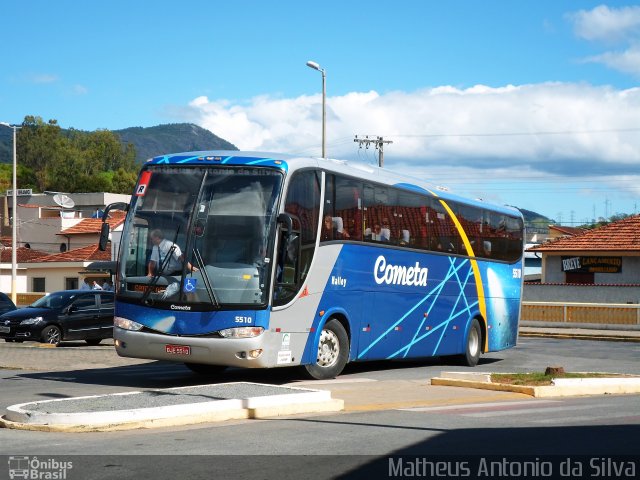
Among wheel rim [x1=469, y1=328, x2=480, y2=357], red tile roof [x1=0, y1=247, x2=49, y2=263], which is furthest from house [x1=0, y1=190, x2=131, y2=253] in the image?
wheel rim [x1=469, y1=328, x2=480, y2=357]

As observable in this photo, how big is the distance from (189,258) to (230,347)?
4.91ft

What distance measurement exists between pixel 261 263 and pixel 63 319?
1421cm

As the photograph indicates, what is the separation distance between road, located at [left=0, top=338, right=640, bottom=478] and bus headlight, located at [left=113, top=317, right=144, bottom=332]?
0.94m

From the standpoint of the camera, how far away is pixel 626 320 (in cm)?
4247

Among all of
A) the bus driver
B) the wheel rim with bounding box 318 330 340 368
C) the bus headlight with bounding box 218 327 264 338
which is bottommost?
the wheel rim with bounding box 318 330 340 368

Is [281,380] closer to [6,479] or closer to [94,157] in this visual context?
[6,479]

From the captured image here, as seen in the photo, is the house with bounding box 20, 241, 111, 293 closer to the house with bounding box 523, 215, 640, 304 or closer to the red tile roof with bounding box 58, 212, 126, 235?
the red tile roof with bounding box 58, 212, 126, 235

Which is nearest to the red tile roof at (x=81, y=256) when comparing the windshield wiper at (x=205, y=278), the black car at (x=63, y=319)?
the black car at (x=63, y=319)

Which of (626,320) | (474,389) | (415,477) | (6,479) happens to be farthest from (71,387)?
(626,320)

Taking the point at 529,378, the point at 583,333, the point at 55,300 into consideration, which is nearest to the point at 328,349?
the point at 529,378

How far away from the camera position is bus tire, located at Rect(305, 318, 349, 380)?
1775 cm

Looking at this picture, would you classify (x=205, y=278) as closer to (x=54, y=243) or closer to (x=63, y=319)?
(x=63, y=319)

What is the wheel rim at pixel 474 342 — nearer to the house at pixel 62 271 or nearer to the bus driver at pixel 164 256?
the bus driver at pixel 164 256

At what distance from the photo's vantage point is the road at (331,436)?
8.99 meters
